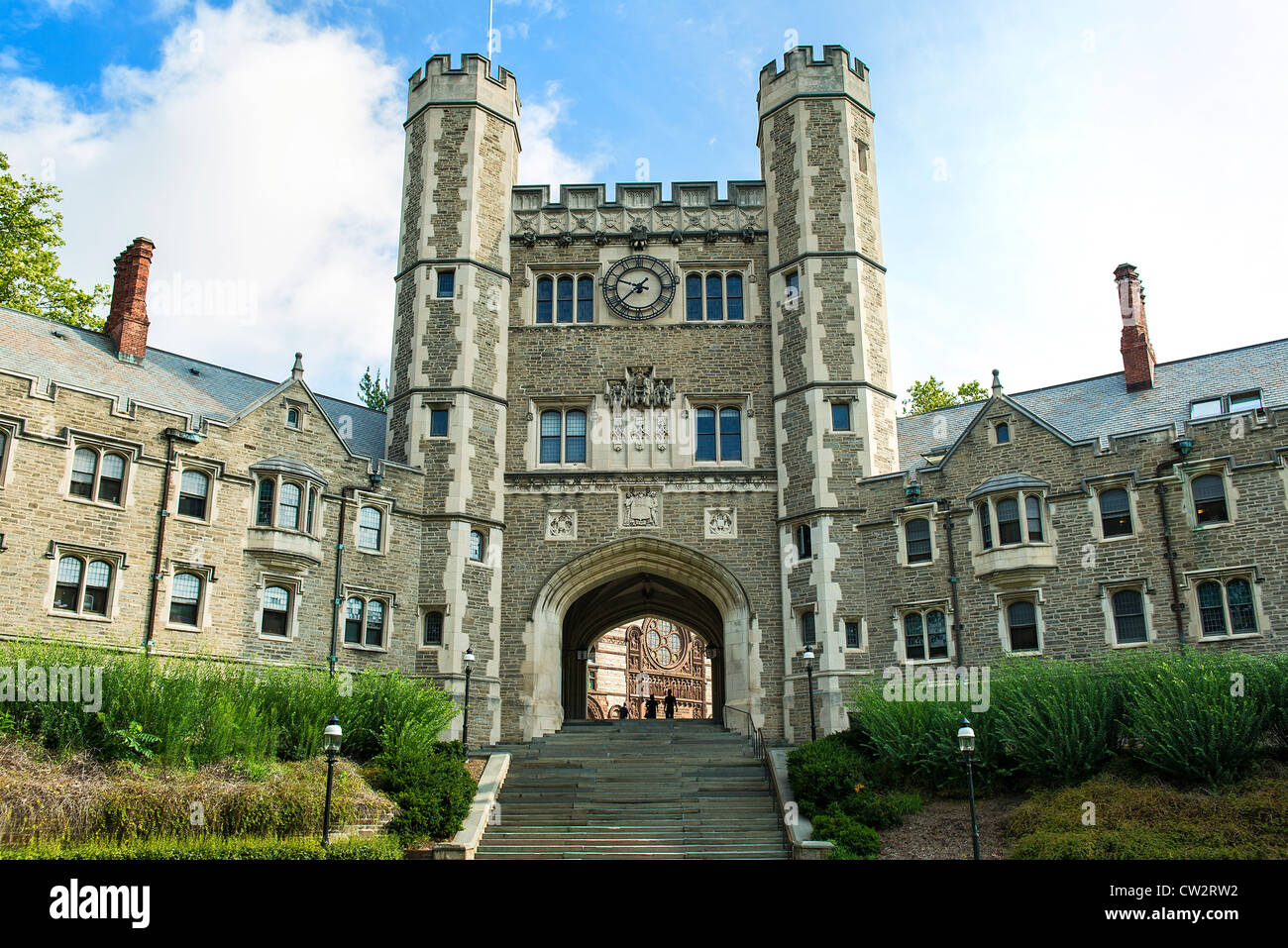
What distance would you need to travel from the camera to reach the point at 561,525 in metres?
32.9

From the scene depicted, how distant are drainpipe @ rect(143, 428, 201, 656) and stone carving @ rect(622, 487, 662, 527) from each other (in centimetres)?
1165

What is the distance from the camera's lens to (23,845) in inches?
727

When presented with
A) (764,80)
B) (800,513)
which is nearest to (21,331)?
(800,513)

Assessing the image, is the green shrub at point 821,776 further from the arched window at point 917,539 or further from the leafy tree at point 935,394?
the leafy tree at point 935,394

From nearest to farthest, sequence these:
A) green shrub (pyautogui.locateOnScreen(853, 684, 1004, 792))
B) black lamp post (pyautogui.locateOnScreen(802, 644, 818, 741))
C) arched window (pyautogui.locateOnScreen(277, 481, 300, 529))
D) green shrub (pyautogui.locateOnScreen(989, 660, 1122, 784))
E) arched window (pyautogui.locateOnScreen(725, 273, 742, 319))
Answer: green shrub (pyautogui.locateOnScreen(989, 660, 1122, 784)), green shrub (pyautogui.locateOnScreen(853, 684, 1004, 792)), black lamp post (pyautogui.locateOnScreen(802, 644, 818, 741)), arched window (pyautogui.locateOnScreen(277, 481, 300, 529)), arched window (pyautogui.locateOnScreen(725, 273, 742, 319))

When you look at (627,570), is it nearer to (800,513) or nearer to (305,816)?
(800,513)

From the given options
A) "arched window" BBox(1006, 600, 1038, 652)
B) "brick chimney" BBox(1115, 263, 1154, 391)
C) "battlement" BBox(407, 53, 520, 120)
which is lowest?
"arched window" BBox(1006, 600, 1038, 652)

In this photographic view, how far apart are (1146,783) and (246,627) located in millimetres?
20024

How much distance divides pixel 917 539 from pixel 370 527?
47.6ft

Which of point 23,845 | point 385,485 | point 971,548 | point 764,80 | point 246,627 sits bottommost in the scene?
point 23,845

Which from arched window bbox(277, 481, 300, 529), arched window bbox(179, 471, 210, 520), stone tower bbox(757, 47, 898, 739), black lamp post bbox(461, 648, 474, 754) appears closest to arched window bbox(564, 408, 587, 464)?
stone tower bbox(757, 47, 898, 739)

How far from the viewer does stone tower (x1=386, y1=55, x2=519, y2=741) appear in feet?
102

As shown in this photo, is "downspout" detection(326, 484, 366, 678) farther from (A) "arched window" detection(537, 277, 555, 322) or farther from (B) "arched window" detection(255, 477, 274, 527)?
(A) "arched window" detection(537, 277, 555, 322)

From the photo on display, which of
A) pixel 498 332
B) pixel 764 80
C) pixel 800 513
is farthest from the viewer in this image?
pixel 764 80
